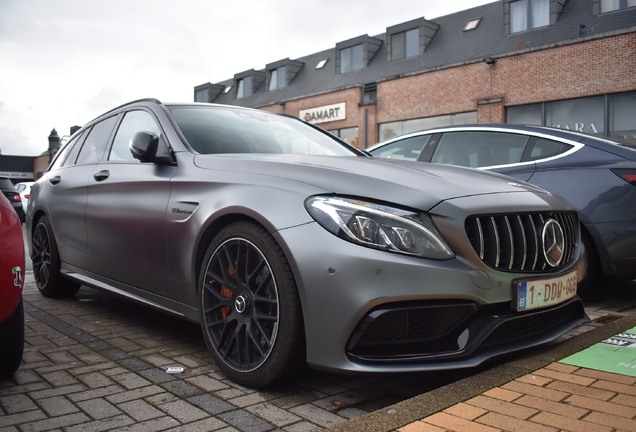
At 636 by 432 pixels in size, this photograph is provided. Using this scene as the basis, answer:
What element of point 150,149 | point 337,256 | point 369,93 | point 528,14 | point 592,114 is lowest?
point 337,256

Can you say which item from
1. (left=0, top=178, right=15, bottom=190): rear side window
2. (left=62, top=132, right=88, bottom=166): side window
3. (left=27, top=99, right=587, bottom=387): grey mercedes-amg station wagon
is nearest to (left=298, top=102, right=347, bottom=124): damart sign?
(left=0, top=178, right=15, bottom=190): rear side window

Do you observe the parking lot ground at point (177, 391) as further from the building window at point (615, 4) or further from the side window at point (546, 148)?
the building window at point (615, 4)

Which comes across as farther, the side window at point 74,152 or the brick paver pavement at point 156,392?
the side window at point 74,152

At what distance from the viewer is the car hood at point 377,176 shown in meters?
2.62

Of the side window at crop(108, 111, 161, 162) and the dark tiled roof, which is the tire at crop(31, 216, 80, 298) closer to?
the side window at crop(108, 111, 161, 162)

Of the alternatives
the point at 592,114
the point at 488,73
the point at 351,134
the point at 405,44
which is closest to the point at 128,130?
the point at 592,114

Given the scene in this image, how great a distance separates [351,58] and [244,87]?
996 cm

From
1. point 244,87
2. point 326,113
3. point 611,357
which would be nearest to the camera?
point 611,357

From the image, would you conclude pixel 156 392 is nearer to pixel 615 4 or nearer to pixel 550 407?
pixel 550 407

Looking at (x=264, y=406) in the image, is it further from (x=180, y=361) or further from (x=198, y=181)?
(x=198, y=181)

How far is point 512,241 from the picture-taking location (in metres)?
2.74

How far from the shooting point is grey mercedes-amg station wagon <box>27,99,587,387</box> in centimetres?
247

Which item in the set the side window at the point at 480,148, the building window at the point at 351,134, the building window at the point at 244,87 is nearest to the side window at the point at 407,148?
the side window at the point at 480,148

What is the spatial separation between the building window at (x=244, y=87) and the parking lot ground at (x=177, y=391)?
35.8 meters
